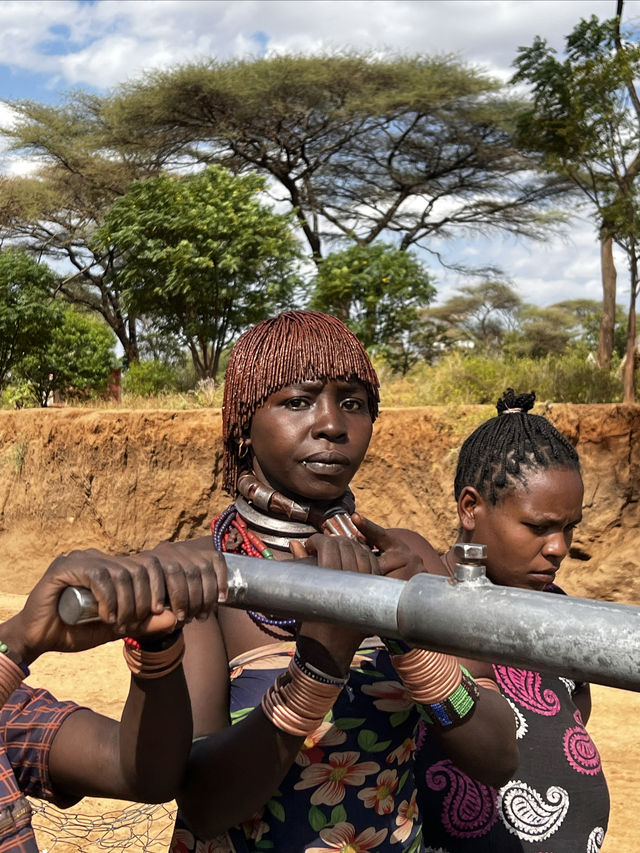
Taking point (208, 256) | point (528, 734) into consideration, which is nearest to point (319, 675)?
point (528, 734)

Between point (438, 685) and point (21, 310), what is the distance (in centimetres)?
1574

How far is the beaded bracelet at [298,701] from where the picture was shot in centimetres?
130

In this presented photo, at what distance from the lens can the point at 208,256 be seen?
14.3 meters

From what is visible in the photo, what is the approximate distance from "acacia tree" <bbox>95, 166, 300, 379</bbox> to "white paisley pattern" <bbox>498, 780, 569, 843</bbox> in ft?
41.6

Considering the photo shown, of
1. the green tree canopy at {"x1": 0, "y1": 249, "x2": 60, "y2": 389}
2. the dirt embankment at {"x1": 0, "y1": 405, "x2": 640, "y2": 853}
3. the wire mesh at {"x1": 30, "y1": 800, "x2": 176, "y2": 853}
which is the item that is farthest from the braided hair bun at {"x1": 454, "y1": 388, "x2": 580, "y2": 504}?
the green tree canopy at {"x1": 0, "y1": 249, "x2": 60, "y2": 389}

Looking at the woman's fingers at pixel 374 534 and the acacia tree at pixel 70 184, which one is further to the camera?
the acacia tree at pixel 70 184

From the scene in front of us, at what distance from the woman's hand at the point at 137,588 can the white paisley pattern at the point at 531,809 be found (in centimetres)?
106

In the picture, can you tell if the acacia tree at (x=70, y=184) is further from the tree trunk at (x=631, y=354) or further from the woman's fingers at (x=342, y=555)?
the woman's fingers at (x=342, y=555)

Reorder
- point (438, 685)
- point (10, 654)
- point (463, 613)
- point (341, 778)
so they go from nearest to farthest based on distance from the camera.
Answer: point (463, 613)
point (10, 654)
point (438, 685)
point (341, 778)

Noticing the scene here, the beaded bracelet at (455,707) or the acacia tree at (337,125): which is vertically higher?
the acacia tree at (337,125)

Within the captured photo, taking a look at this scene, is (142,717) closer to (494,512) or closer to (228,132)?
(494,512)

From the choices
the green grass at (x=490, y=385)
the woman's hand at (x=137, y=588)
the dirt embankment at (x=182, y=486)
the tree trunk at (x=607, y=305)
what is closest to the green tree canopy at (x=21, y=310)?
the dirt embankment at (x=182, y=486)

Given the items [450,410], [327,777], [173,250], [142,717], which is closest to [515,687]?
[327,777]

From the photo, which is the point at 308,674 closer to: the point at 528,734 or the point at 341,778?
the point at 341,778
